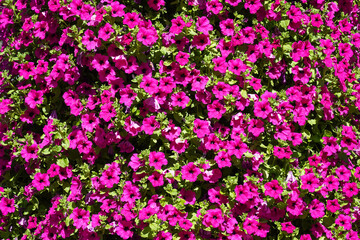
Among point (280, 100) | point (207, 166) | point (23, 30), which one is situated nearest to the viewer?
point (207, 166)

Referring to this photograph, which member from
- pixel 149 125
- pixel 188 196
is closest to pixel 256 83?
pixel 149 125

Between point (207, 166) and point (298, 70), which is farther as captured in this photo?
point (298, 70)

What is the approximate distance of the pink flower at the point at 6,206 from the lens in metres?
3.52

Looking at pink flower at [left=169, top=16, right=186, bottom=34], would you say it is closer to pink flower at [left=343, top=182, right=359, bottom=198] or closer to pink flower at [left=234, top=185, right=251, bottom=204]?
pink flower at [left=234, top=185, right=251, bottom=204]

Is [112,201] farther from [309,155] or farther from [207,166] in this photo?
[309,155]

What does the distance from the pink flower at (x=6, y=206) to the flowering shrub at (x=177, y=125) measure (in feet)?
0.06

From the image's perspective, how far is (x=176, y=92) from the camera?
3.31 m

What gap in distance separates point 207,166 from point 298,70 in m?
1.11

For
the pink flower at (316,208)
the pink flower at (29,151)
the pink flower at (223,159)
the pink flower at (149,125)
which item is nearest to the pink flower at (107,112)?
the pink flower at (149,125)

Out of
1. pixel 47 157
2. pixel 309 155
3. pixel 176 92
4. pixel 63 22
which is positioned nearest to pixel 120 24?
pixel 63 22

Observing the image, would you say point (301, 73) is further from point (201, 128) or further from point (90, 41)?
point (90, 41)

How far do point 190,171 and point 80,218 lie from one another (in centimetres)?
91

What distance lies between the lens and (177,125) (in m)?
3.40

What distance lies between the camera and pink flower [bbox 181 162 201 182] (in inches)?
125
